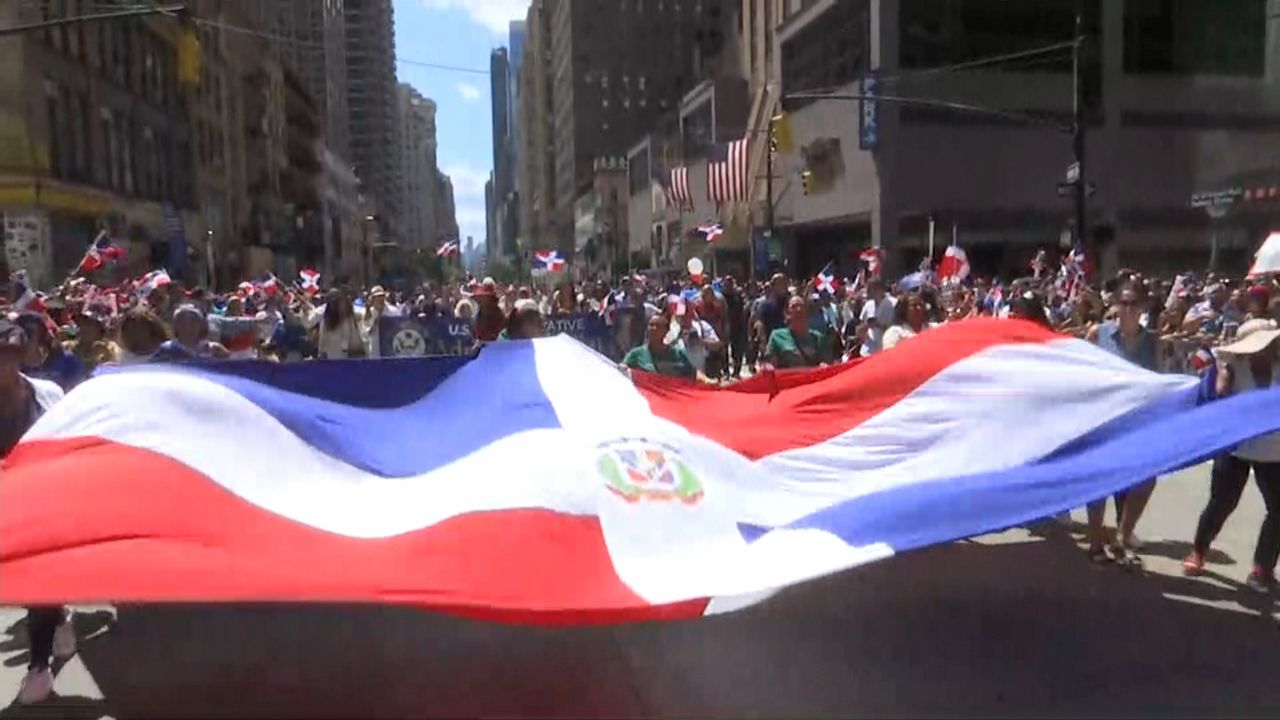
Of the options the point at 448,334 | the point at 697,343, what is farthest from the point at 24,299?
the point at 697,343

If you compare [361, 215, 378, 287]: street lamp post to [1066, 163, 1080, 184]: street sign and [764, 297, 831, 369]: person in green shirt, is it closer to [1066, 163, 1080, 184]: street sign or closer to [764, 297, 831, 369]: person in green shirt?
[1066, 163, 1080, 184]: street sign

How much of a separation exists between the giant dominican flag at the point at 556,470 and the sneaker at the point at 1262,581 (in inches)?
49.3

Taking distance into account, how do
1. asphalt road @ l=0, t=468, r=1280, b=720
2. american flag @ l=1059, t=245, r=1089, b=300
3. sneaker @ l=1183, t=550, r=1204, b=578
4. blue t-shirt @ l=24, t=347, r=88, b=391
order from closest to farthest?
1. asphalt road @ l=0, t=468, r=1280, b=720
2. sneaker @ l=1183, t=550, r=1204, b=578
3. blue t-shirt @ l=24, t=347, r=88, b=391
4. american flag @ l=1059, t=245, r=1089, b=300

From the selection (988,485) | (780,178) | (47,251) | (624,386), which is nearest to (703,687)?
(988,485)

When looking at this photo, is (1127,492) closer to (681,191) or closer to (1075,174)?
(1075,174)

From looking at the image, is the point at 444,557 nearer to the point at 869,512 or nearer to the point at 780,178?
the point at 869,512

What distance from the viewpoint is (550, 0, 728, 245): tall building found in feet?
453

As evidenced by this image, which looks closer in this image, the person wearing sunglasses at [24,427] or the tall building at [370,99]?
the person wearing sunglasses at [24,427]

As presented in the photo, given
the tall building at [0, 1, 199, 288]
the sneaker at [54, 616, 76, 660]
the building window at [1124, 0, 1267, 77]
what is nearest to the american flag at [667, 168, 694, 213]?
the building window at [1124, 0, 1267, 77]

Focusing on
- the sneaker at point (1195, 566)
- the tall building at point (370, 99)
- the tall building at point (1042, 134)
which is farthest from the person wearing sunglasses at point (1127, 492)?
the tall building at point (370, 99)

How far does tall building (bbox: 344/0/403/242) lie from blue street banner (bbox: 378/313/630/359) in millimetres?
154570

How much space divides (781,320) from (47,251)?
25.1m

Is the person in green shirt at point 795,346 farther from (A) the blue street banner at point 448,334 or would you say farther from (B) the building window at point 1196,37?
(B) the building window at point 1196,37

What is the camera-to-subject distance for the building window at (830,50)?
45.7 meters
